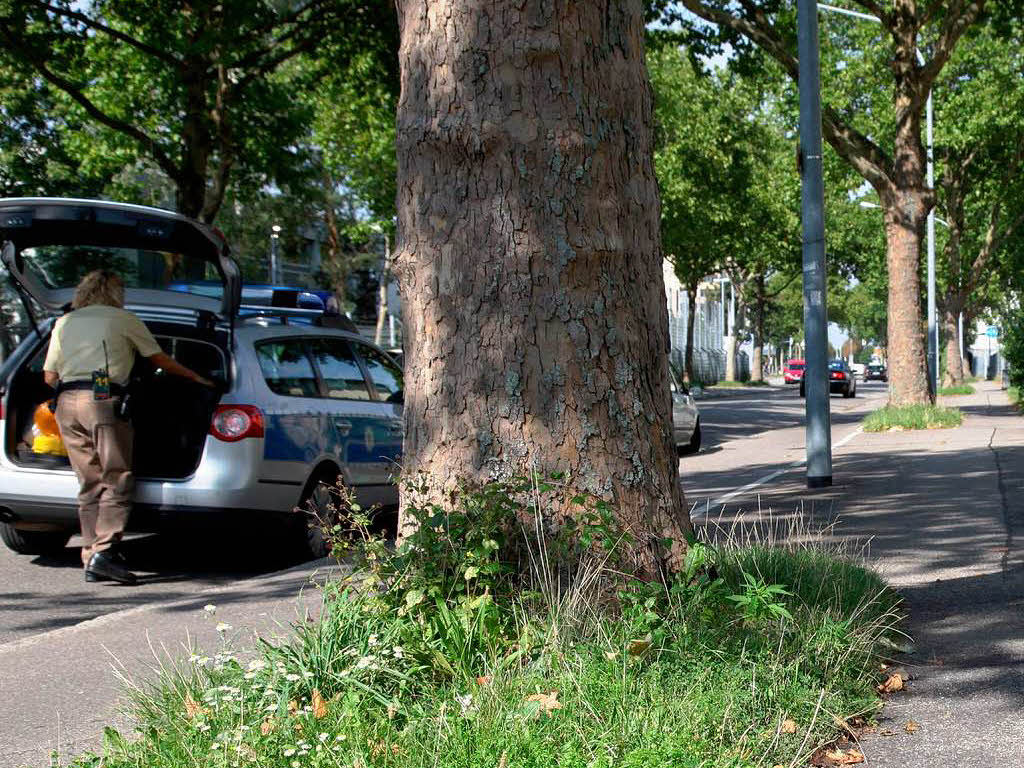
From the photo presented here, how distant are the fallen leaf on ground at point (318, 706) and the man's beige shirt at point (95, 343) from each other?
174 inches

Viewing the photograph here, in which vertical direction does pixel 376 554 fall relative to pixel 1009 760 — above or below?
above

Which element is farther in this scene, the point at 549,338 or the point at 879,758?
the point at 549,338

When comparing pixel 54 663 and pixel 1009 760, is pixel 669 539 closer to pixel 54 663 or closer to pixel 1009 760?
pixel 1009 760

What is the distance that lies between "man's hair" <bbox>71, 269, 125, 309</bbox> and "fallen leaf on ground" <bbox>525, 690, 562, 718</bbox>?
5.09 meters

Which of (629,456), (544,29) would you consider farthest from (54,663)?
(544,29)

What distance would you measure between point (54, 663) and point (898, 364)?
18222 mm

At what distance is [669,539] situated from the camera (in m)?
4.80

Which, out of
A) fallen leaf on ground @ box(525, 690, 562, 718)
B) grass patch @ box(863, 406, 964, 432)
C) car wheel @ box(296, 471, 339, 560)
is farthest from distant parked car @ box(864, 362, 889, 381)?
fallen leaf on ground @ box(525, 690, 562, 718)

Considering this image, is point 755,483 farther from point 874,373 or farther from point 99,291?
point 874,373

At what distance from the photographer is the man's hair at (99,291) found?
784 cm

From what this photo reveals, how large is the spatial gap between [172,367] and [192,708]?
4.36 m

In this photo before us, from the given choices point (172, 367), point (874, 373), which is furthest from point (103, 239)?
point (874, 373)

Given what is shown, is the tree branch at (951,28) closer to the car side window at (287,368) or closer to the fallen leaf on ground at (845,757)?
the car side window at (287,368)

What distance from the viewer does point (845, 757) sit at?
3.90 meters
